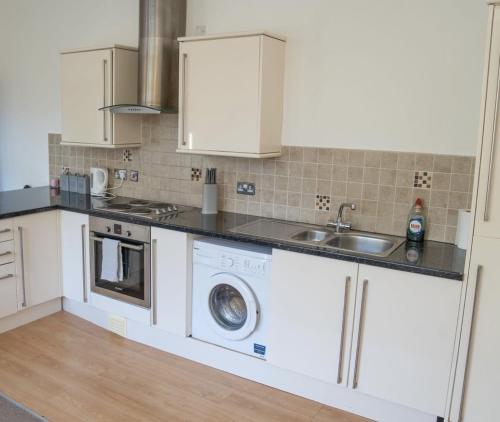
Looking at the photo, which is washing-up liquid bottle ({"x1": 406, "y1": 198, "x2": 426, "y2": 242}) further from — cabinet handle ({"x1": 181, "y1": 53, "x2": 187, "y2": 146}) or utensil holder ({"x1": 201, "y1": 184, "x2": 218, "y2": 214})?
cabinet handle ({"x1": 181, "y1": 53, "x2": 187, "y2": 146})

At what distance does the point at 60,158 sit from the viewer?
13.8 feet

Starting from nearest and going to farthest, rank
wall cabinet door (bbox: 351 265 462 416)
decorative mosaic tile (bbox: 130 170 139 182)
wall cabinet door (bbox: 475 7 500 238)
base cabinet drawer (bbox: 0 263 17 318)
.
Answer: wall cabinet door (bbox: 475 7 500 238), wall cabinet door (bbox: 351 265 462 416), base cabinet drawer (bbox: 0 263 17 318), decorative mosaic tile (bbox: 130 170 139 182)

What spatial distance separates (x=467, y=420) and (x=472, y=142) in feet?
4.45

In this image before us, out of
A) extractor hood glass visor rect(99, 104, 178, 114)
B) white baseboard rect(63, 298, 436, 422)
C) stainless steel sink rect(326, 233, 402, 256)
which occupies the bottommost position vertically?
white baseboard rect(63, 298, 436, 422)

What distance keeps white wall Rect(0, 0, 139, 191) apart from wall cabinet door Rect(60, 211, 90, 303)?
105cm

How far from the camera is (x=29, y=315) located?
3.54 m

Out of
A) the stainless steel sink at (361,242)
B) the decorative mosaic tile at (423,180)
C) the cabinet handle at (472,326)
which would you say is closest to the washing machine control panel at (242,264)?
the stainless steel sink at (361,242)

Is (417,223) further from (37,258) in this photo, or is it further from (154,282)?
(37,258)

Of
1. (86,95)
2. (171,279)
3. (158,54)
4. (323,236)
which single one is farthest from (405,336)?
(86,95)

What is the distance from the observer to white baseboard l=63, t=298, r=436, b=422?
8.32 feet

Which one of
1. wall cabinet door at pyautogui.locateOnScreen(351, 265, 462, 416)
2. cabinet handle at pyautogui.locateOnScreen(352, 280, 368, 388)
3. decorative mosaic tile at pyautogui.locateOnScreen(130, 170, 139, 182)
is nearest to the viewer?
wall cabinet door at pyautogui.locateOnScreen(351, 265, 462, 416)

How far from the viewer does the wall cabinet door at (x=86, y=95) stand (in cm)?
347

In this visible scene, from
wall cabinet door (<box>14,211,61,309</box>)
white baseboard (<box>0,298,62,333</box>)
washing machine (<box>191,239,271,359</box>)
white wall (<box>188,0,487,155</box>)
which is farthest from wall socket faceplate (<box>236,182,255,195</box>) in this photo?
white baseboard (<box>0,298,62,333</box>)

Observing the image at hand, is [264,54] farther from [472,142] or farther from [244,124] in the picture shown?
[472,142]
